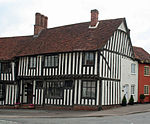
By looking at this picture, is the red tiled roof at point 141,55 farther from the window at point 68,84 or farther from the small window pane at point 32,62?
the small window pane at point 32,62

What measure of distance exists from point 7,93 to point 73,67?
9057mm

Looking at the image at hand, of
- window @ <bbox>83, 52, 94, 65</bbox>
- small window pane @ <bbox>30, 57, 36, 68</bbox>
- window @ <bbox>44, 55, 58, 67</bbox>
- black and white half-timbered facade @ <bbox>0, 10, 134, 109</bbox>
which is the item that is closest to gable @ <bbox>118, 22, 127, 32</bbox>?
black and white half-timbered facade @ <bbox>0, 10, 134, 109</bbox>

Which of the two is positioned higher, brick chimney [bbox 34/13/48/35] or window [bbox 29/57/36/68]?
brick chimney [bbox 34/13/48/35]

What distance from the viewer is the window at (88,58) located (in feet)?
71.4

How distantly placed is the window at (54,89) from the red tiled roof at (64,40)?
10.5 feet

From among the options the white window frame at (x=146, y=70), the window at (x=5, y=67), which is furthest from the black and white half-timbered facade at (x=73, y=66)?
the white window frame at (x=146, y=70)

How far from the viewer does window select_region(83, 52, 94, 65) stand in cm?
2177

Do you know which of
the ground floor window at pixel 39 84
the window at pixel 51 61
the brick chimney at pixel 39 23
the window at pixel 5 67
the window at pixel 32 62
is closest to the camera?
the window at pixel 51 61

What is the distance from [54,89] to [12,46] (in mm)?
9232

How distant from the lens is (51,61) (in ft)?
78.6

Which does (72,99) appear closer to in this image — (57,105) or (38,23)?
(57,105)

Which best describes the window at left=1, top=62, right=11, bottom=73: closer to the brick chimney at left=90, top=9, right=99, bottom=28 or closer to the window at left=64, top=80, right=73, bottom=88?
the window at left=64, top=80, right=73, bottom=88

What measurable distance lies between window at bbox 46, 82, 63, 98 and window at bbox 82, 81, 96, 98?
245 cm

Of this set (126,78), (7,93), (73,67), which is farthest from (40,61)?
(126,78)
